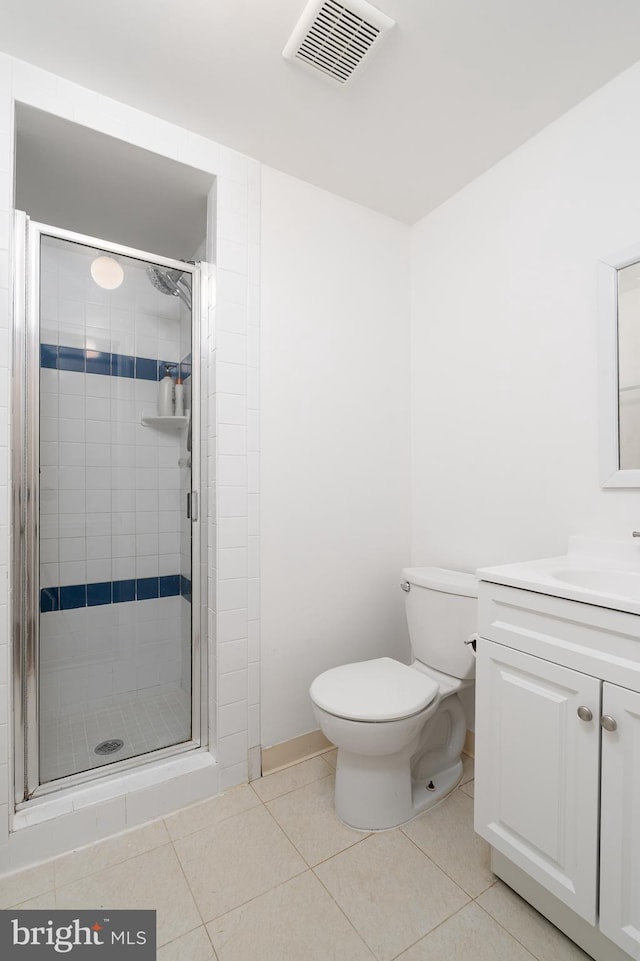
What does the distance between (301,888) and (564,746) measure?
2.70 feet

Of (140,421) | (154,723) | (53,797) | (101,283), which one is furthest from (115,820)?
(101,283)

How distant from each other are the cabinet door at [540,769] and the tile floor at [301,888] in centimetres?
17

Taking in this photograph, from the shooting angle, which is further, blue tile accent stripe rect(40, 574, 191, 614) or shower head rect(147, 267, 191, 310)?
Answer: shower head rect(147, 267, 191, 310)

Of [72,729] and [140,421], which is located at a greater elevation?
[140,421]

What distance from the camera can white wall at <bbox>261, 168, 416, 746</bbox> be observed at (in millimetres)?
1818

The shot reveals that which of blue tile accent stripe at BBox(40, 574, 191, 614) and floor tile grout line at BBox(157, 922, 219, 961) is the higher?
blue tile accent stripe at BBox(40, 574, 191, 614)

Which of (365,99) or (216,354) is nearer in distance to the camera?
(365,99)

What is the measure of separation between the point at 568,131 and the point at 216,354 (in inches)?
55.4

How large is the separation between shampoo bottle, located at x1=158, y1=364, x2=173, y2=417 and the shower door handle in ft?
1.07

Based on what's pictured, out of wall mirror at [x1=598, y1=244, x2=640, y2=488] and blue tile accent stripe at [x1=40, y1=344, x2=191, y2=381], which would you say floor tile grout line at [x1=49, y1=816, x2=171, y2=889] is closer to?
blue tile accent stripe at [x1=40, y1=344, x2=191, y2=381]

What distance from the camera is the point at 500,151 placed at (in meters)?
1.74

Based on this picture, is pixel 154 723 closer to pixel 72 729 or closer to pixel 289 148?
pixel 72 729

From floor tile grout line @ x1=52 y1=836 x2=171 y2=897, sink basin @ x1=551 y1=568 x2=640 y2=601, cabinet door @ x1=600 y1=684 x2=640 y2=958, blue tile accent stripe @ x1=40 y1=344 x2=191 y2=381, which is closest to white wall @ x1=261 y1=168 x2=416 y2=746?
blue tile accent stripe @ x1=40 y1=344 x2=191 y2=381

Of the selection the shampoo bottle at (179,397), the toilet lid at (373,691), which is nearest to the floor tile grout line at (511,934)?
the toilet lid at (373,691)
